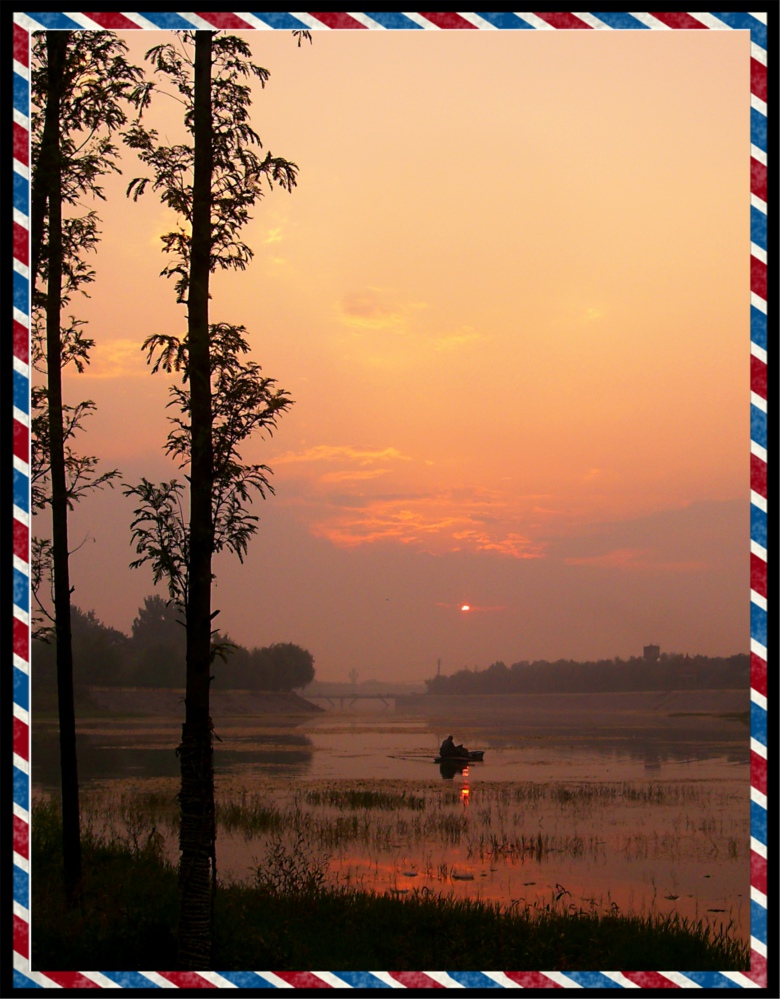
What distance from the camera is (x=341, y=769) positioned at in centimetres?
4644

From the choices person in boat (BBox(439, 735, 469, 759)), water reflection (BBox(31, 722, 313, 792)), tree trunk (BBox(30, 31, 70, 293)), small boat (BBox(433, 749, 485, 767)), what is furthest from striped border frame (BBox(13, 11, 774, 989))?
person in boat (BBox(439, 735, 469, 759))

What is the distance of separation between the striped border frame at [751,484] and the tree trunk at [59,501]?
5.62 metres

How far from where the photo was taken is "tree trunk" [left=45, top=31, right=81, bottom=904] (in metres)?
14.4

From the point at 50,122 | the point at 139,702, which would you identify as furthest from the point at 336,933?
the point at 139,702

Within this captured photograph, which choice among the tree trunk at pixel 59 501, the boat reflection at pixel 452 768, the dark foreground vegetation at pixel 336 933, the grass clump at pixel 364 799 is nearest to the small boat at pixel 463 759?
the boat reflection at pixel 452 768

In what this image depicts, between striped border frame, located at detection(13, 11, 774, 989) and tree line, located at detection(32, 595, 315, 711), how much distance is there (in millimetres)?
79654

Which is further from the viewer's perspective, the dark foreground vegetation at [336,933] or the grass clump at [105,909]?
the dark foreground vegetation at [336,933]

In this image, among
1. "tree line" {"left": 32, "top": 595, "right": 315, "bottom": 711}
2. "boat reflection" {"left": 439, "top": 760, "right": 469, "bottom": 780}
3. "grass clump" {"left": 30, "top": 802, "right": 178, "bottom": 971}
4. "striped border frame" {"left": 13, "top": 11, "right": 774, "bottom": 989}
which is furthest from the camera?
"tree line" {"left": 32, "top": 595, "right": 315, "bottom": 711}

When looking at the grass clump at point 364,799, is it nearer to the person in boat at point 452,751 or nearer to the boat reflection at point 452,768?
the boat reflection at point 452,768

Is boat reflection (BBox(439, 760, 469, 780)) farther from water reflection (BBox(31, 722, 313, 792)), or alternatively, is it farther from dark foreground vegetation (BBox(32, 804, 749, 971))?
dark foreground vegetation (BBox(32, 804, 749, 971))

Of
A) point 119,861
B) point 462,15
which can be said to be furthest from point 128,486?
point 119,861

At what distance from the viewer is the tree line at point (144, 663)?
349 ft
